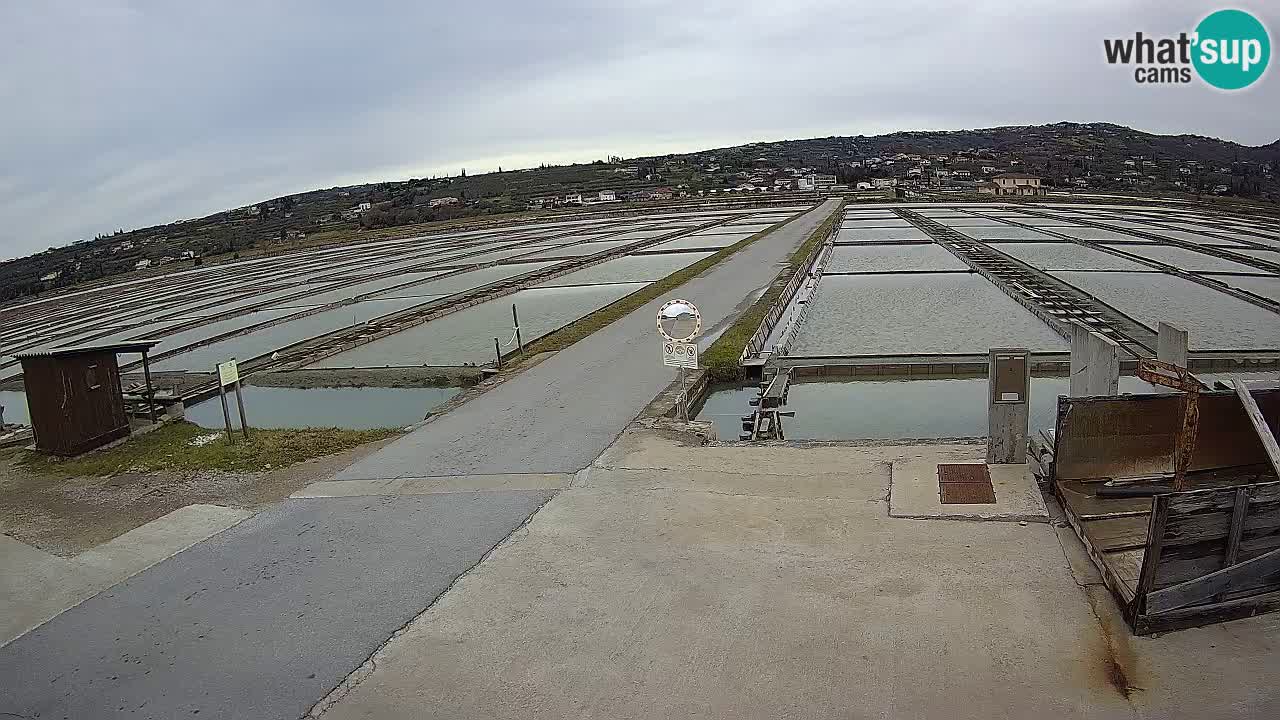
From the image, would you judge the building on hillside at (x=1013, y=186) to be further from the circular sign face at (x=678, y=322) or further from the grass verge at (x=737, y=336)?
the circular sign face at (x=678, y=322)

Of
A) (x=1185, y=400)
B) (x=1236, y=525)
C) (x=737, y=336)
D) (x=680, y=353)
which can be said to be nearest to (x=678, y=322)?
(x=680, y=353)

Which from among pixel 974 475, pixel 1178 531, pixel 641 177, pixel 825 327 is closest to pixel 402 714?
pixel 1178 531

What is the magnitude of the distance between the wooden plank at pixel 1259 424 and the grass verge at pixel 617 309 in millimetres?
10363

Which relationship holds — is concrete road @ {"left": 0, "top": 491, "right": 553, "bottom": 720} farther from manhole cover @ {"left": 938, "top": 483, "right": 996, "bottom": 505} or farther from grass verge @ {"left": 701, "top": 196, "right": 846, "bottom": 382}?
grass verge @ {"left": 701, "top": 196, "right": 846, "bottom": 382}

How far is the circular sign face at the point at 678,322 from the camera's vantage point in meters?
9.70

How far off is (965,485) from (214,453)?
8.40 meters

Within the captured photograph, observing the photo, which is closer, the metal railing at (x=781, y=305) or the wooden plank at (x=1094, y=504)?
the wooden plank at (x=1094, y=504)

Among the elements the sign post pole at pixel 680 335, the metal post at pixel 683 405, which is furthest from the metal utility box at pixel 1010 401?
the metal post at pixel 683 405

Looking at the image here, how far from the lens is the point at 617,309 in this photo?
18.5m

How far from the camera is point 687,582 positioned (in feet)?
17.4

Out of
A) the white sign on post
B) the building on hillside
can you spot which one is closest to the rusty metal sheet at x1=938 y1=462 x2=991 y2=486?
the white sign on post

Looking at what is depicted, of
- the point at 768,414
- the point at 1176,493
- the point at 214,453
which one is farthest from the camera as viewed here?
the point at 768,414

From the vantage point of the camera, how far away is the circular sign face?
31.8 ft

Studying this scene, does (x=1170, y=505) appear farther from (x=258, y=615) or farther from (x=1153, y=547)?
(x=258, y=615)
